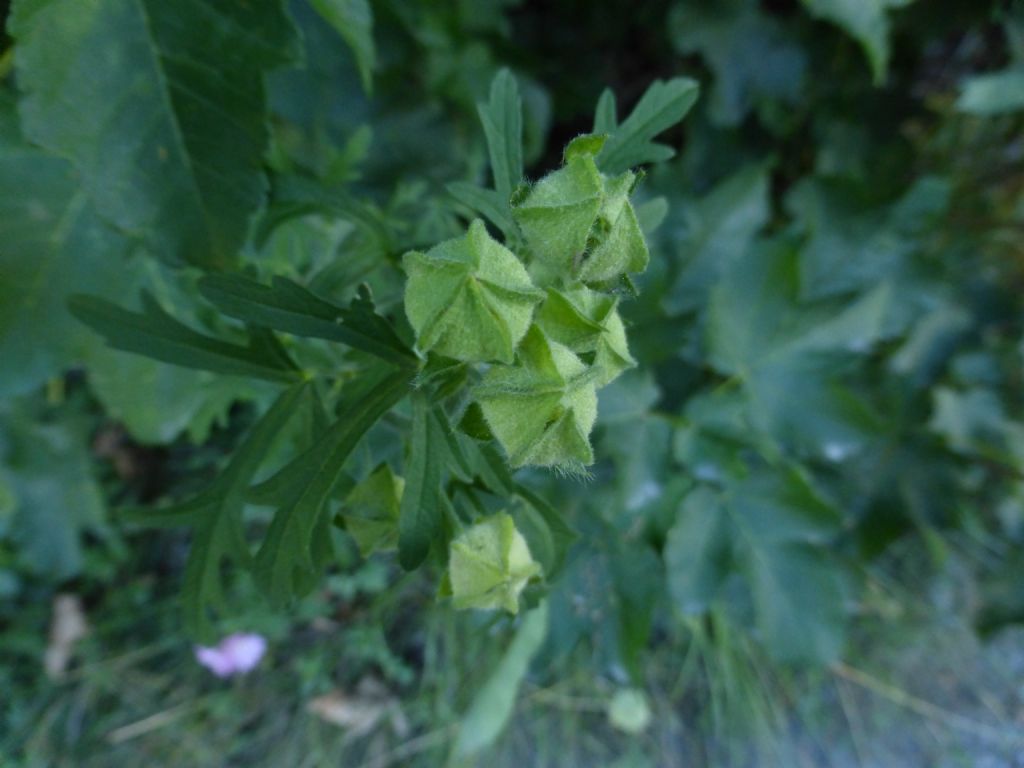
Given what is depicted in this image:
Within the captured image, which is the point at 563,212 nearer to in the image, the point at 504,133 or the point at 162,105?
the point at 504,133

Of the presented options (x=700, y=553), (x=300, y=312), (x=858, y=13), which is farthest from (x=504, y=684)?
(x=858, y=13)

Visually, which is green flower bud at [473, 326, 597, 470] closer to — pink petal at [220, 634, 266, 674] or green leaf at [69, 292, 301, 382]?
green leaf at [69, 292, 301, 382]

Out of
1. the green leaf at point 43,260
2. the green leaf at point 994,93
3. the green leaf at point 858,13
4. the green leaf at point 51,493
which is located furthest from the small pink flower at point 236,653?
the green leaf at point 994,93

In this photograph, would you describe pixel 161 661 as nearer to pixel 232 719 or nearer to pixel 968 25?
pixel 232 719

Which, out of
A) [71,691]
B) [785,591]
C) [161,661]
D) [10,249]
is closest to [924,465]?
[785,591]

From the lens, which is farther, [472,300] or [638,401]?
[638,401]

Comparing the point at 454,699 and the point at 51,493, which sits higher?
the point at 51,493
